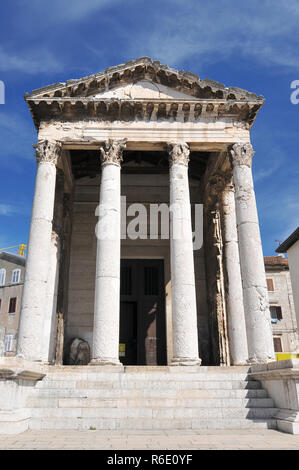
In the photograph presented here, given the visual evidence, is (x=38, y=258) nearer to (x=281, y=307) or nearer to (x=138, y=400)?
(x=138, y=400)

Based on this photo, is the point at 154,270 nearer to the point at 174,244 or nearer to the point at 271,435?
the point at 174,244

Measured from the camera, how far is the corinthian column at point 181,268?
40.1ft

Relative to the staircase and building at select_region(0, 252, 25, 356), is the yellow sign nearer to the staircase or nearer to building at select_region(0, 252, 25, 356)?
the staircase

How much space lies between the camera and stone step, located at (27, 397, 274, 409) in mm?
9312

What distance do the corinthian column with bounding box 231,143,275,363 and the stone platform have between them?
1289 millimetres

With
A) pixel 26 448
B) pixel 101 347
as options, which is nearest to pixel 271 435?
pixel 26 448

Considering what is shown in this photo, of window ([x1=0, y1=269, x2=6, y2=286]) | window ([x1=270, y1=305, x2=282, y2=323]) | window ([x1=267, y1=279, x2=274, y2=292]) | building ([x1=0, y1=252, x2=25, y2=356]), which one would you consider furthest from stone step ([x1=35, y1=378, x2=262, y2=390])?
window ([x1=0, y1=269, x2=6, y2=286])

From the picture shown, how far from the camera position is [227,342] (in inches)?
656

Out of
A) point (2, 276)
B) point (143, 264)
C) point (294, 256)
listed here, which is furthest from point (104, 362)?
point (2, 276)

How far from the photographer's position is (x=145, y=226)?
20.3m

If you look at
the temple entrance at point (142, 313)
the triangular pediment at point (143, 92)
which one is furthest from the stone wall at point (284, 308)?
the triangular pediment at point (143, 92)

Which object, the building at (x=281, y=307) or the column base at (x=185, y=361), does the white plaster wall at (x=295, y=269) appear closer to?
the building at (x=281, y=307)

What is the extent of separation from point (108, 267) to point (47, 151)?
5.34 meters

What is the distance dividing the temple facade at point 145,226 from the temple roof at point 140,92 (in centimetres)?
4
